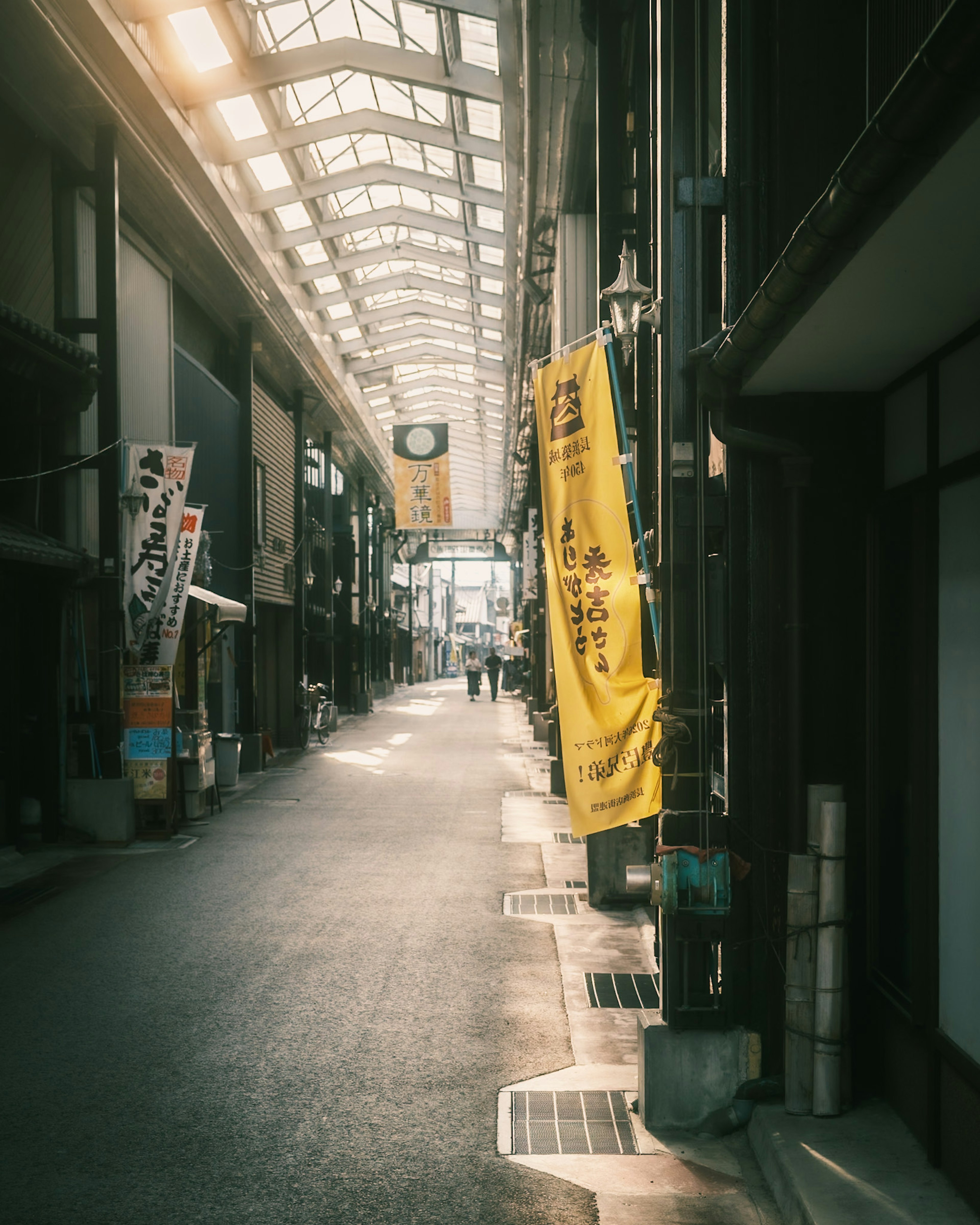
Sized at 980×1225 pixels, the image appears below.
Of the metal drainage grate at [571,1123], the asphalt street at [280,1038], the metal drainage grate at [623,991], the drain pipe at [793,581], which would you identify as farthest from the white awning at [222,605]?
the drain pipe at [793,581]

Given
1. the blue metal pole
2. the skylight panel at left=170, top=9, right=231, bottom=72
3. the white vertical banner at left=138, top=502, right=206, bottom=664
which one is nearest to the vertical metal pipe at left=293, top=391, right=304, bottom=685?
the skylight panel at left=170, top=9, right=231, bottom=72

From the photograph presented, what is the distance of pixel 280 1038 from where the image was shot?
6.15 m

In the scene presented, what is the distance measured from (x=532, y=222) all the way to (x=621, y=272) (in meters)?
10.6

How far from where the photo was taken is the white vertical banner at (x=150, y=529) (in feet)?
43.1

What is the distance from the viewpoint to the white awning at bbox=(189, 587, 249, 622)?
1602cm

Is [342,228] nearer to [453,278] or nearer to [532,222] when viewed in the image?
[453,278]

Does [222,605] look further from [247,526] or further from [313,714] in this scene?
[313,714]

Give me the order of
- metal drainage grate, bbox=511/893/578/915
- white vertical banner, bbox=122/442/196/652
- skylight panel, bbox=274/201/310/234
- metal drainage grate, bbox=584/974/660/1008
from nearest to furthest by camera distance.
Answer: metal drainage grate, bbox=584/974/660/1008, metal drainage grate, bbox=511/893/578/915, white vertical banner, bbox=122/442/196/652, skylight panel, bbox=274/201/310/234

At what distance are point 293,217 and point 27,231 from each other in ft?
28.7

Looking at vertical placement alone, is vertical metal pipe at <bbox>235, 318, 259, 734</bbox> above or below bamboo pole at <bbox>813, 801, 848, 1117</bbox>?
above

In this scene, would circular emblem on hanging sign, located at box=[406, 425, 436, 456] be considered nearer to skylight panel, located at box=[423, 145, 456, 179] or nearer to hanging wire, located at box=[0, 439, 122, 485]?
skylight panel, located at box=[423, 145, 456, 179]

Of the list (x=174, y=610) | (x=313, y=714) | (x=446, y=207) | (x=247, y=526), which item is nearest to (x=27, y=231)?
(x=174, y=610)

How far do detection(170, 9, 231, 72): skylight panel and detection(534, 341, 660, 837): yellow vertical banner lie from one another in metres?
10.6

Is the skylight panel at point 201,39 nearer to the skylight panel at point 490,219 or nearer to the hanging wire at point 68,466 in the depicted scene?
the hanging wire at point 68,466
